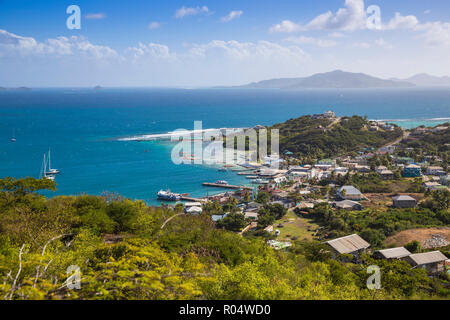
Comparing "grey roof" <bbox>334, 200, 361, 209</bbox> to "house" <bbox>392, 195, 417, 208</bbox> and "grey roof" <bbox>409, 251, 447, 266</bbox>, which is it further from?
"grey roof" <bbox>409, 251, 447, 266</bbox>

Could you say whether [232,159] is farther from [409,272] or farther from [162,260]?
[162,260]

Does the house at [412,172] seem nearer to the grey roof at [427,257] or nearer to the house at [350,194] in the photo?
the house at [350,194]

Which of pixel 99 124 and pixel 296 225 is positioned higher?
pixel 99 124

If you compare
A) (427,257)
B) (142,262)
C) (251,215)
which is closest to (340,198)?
(251,215)

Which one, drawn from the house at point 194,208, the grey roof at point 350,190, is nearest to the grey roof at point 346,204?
the grey roof at point 350,190

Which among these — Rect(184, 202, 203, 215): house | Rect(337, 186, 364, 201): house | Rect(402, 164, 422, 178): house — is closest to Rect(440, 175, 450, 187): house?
Rect(402, 164, 422, 178): house

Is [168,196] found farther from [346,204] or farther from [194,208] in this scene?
[346,204]
